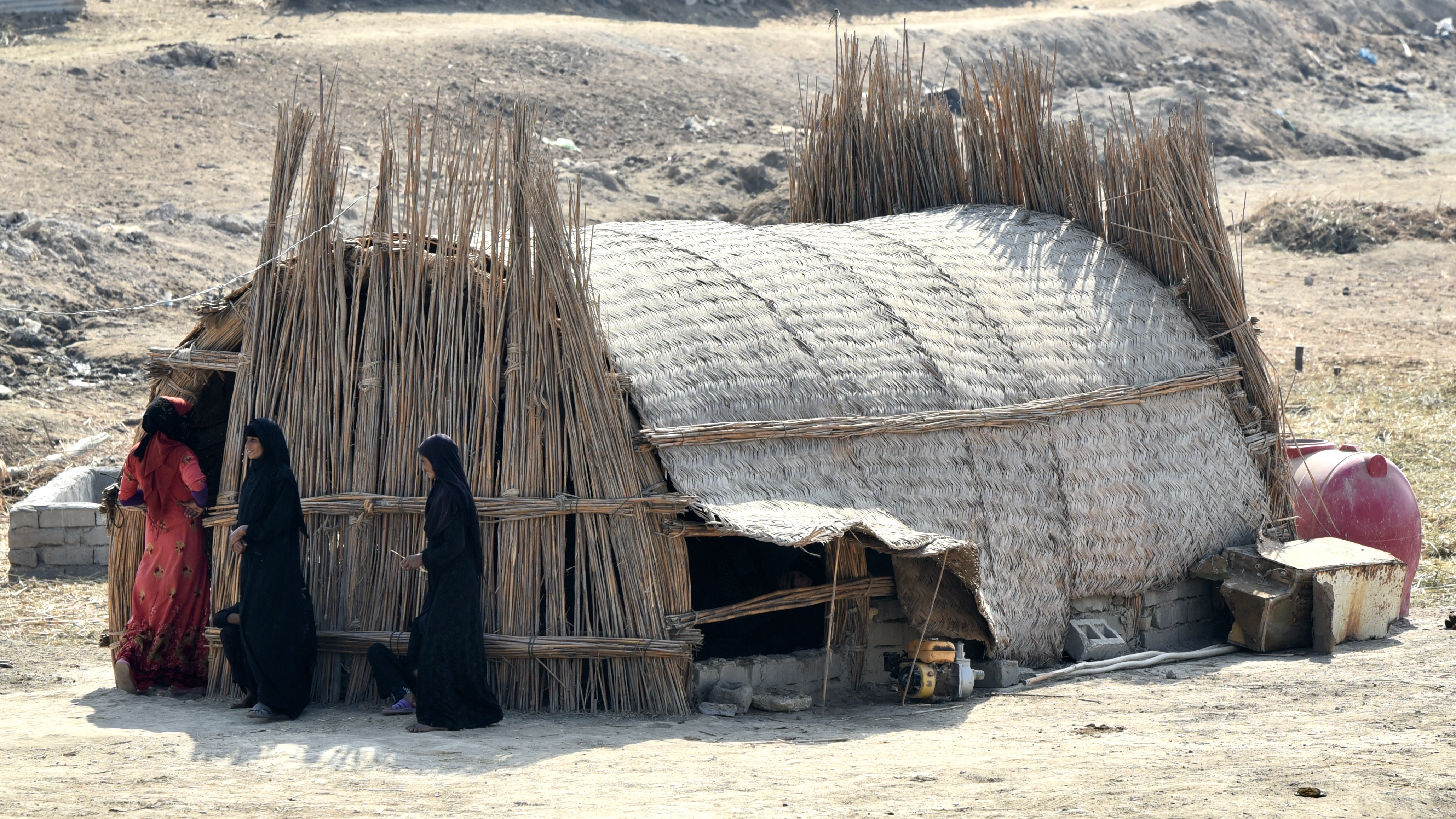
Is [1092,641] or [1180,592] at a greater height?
[1180,592]

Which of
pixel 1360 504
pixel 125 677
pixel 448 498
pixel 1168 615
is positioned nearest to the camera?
pixel 448 498

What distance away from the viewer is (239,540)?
5918 millimetres

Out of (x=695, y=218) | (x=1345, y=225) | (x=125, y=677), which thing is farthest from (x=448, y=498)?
(x=1345, y=225)

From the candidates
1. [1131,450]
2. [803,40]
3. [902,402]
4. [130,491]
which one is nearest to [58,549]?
[130,491]

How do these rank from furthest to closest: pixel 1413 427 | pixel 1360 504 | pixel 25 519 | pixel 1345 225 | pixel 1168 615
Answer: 1. pixel 1345 225
2. pixel 1413 427
3. pixel 25 519
4. pixel 1360 504
5. pixel 1168 615

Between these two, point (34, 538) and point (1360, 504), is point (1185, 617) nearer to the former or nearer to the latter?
point (1360, 504)

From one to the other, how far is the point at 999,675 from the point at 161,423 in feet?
13.2

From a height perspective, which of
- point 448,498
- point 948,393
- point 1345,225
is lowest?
point 448,498

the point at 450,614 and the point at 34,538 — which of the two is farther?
the point at 34,538

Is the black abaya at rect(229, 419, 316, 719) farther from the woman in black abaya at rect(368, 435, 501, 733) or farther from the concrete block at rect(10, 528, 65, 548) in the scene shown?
the concrete block at rect(10, 528, 65, 548)

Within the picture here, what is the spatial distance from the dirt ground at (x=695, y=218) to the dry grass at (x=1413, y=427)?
41mm

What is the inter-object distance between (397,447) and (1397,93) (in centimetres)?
2753

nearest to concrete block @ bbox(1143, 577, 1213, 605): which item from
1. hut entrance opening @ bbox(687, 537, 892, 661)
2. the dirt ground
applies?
the dirt ground

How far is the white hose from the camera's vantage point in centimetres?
676
